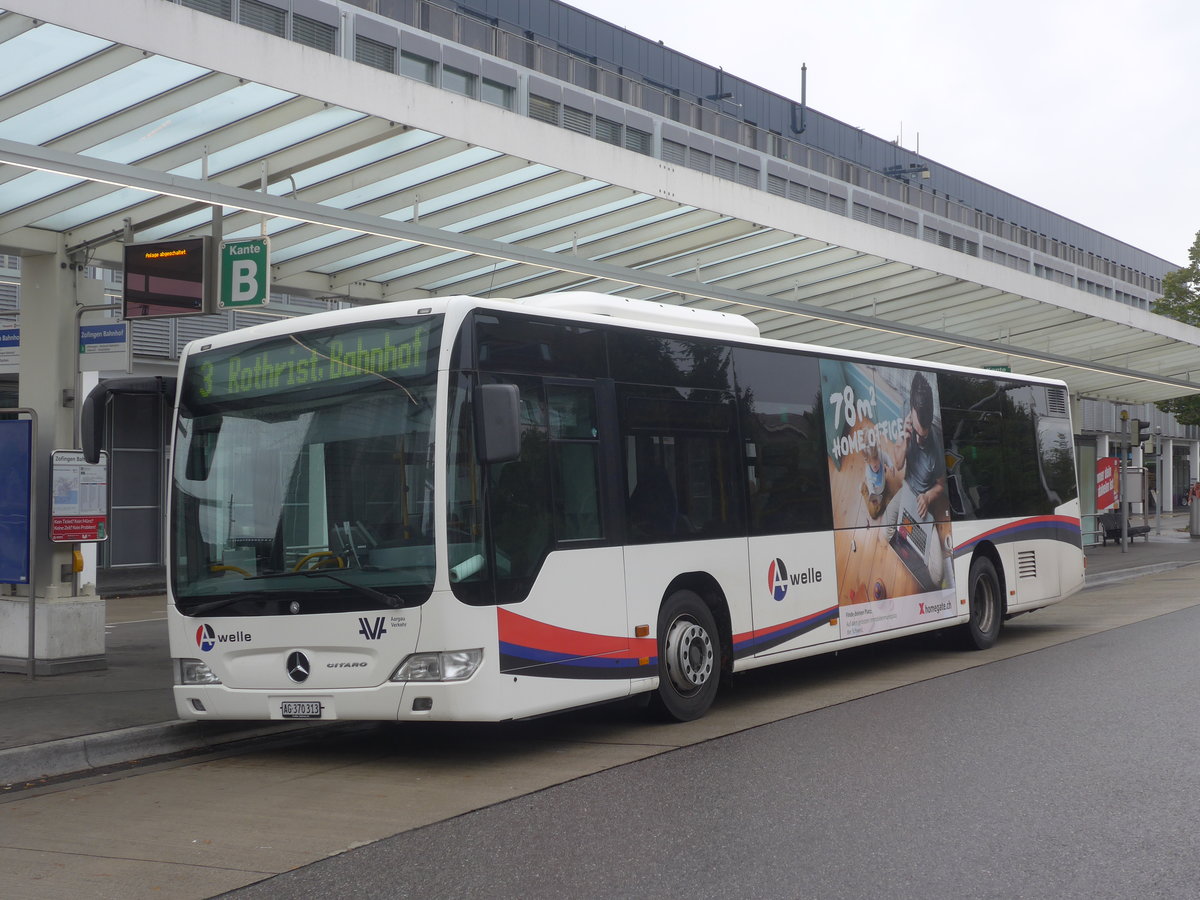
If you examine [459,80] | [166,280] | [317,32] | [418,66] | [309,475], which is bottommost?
[309,475]

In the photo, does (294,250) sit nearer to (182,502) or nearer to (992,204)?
(182,502)

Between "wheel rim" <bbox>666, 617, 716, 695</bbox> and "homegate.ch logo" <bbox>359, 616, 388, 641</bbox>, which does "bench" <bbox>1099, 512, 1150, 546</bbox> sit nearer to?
"wheel rim" <bbox>666, 617, 716, 695</bbox>

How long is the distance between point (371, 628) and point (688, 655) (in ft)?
8.52

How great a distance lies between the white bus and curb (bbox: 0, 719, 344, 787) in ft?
1.34

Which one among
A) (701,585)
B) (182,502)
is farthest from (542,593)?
(182,502)

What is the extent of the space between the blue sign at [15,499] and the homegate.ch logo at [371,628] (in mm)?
4529

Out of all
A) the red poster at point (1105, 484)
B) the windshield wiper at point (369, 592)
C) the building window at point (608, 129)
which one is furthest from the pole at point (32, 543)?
the building window at point (608, 129)

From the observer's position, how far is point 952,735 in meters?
8.40

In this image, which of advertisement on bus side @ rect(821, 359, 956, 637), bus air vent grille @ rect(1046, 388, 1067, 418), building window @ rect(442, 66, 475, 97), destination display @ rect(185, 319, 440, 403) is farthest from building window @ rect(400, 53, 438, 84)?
destination display @ rect(185, 319, 440, 403)

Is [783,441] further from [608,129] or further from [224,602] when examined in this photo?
[608,129]

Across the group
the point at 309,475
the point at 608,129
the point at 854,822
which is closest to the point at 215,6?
the point at 309,475

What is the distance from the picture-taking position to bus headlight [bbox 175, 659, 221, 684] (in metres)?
8.52

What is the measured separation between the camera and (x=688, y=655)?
9484 millimetres

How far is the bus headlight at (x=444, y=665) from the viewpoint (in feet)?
25.3
